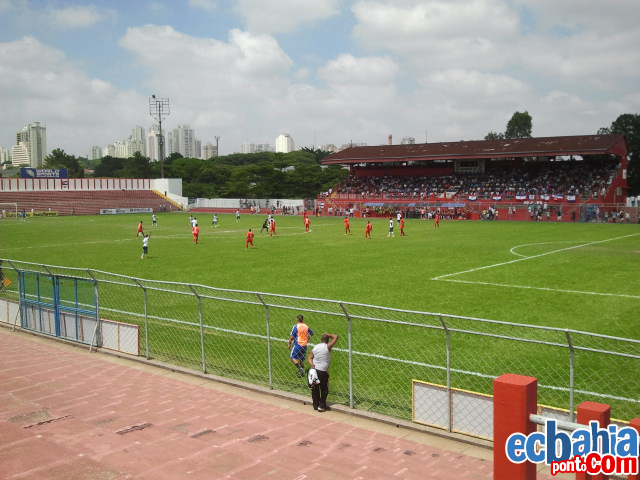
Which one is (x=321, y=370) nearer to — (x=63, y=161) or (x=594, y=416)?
(x=594, y=416)

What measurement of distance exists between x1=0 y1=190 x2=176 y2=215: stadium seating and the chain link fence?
73098 millimetres

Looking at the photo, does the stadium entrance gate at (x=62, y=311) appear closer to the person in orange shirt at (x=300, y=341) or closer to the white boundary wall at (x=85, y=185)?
the person in orange shirt at (x=300, y=341)

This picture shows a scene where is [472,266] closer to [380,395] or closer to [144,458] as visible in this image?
[380,395]

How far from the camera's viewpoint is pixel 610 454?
396 centimetres

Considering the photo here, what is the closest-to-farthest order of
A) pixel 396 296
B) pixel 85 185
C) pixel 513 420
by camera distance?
pixel 513 420 → pixel 396 296 → pixel 85 185

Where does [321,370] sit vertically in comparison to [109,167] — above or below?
below

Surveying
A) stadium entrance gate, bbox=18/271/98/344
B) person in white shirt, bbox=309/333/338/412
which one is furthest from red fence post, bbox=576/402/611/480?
stadium entrance gate, bbox=18/271/98/344

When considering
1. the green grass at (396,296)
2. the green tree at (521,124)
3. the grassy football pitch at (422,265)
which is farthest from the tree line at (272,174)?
the green grass at (396,296)

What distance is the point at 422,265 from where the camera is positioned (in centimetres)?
2697

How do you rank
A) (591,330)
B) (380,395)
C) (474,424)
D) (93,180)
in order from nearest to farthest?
(474,424) < (380,395) < (591,330) < (93,180)

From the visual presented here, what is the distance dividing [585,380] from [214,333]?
8.90 m

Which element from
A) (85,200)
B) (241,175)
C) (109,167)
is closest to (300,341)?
(85,200)

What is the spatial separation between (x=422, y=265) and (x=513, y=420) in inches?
894

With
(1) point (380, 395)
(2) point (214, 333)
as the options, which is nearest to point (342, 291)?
(2) point (214, 333)
